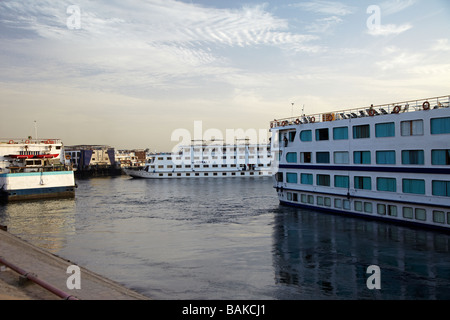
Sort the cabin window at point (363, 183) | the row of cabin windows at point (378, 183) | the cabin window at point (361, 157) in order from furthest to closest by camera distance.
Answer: the cabin window at point (361, 157) → the cabin window at point (363, 183) → the row of cabin windows at point (378, 183)

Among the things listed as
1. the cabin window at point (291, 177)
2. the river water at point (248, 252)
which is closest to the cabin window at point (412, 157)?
the river water at point (248, 252)

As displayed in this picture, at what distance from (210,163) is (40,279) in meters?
103

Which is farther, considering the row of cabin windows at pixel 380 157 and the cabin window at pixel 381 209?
the cabin window at pixel 381 209

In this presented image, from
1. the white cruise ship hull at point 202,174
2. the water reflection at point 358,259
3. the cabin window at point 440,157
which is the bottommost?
the water reflection at point 358,259

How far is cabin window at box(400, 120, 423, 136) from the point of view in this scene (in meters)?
30.5

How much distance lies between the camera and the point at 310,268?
21.9 metres

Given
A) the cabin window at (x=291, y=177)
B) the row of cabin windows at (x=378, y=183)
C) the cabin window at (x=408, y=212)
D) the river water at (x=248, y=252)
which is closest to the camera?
the river water at (x=248, y=252)

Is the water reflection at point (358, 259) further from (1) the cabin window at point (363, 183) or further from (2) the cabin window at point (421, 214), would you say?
(1) the cabin window at point (363, 183)

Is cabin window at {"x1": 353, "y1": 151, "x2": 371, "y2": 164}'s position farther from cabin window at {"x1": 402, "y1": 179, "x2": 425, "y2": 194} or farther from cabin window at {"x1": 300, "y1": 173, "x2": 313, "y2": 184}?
cabin window at {"x1": 300, "y1": 173, "x2": 313, "y2": 184}

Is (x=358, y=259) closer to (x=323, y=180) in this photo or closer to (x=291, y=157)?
(x=323, y=180)

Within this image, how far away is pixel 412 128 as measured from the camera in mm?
31125

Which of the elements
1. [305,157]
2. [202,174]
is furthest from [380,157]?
[202,174]

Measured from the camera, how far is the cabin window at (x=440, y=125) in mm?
28486
